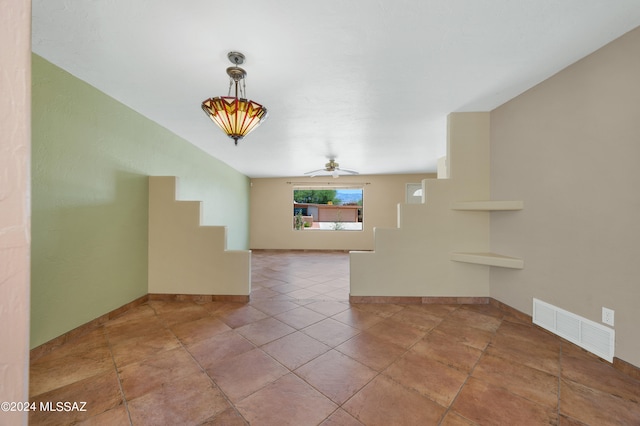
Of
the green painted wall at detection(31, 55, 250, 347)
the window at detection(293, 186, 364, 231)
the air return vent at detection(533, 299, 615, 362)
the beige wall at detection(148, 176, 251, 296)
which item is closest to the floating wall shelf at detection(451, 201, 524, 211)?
the air return vent at detection(533, 299, 615, 362)

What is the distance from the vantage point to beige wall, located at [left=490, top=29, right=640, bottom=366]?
171 centimetres

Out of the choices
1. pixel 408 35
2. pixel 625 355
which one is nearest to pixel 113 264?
pixel 408 35

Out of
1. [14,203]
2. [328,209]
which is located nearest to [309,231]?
[328,209]

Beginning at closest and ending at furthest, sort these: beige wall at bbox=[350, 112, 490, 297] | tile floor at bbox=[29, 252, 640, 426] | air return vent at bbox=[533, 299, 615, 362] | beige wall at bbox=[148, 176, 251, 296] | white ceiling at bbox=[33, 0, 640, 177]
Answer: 1. tile floor at bbox=[29, 252, 640, 426]
2. white ceiling at bbox=[33, 0, 640, 177]
3. air return vent at bbox=[533, 299, 615, 362]
4. beige wall at bbox=[350, 112, 490, 297]
5. beige wall at bbox=[148, 176, 251, 296]

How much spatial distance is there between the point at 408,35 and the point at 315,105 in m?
1.21

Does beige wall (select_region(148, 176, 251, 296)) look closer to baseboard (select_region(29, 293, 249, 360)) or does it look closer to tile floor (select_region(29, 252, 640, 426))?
baseboard (select_region(29, 293, 249, 360))

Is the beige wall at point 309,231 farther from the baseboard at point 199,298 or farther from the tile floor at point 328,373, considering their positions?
the tile floor at point 328,373

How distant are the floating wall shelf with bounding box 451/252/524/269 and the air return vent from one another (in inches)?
14.6

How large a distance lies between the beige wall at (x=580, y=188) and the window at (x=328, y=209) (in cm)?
461

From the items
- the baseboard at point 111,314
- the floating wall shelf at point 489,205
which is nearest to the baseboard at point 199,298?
the baseboard at point 111,314

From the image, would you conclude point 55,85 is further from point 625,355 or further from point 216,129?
point 625,355

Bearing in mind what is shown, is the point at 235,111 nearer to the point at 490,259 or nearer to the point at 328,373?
the point at 328,373

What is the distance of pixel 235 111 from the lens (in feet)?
6.01

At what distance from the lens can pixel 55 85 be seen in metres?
1.99
